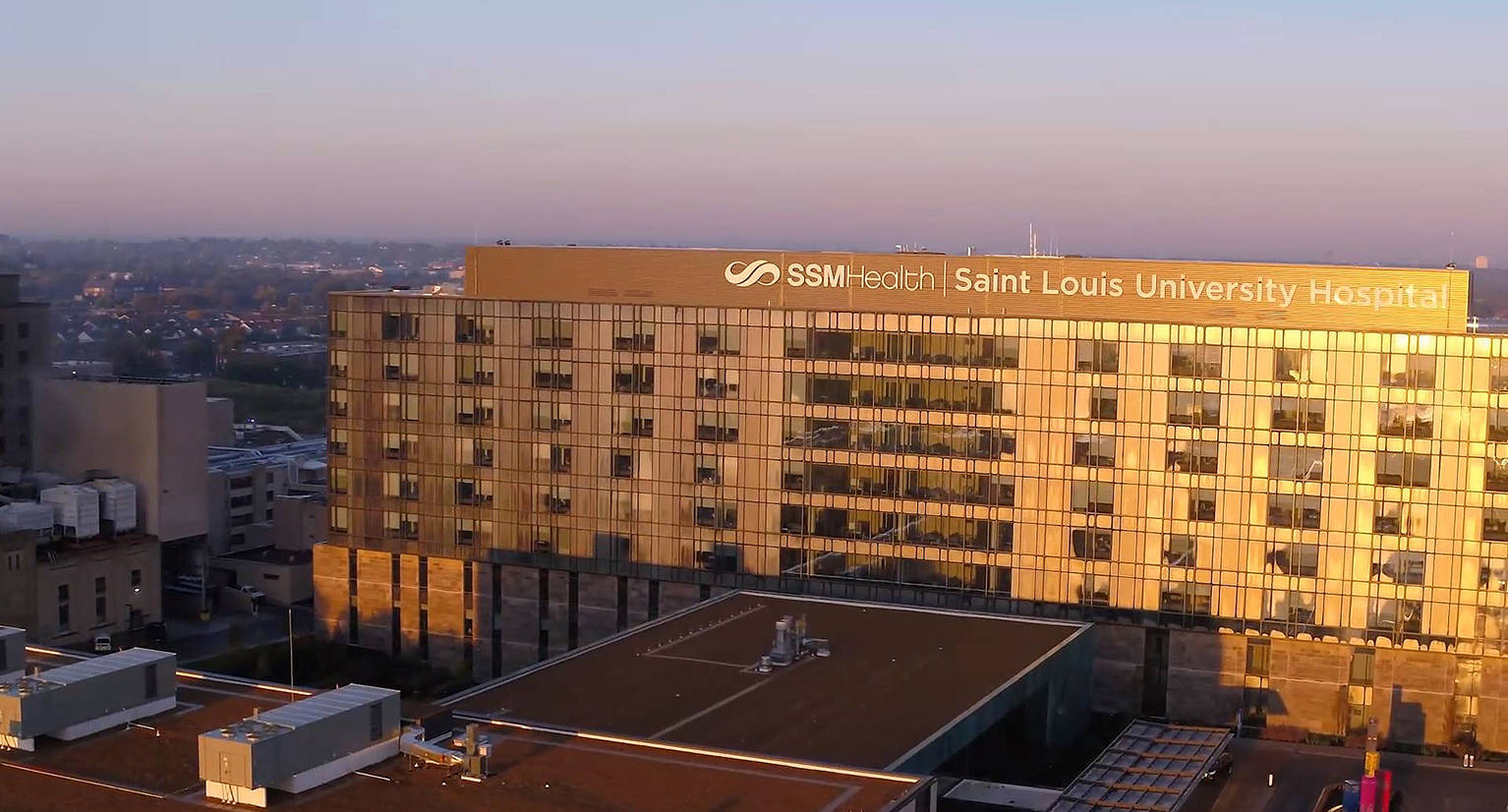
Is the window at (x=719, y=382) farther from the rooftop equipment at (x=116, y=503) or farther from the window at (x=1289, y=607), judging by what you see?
the rooftop equipment at (x=116, y=503)

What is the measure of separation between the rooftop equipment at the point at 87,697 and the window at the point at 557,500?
29586 mm

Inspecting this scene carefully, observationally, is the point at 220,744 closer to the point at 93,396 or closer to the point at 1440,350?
the point at 1440,350

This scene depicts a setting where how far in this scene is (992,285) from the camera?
68.3 m

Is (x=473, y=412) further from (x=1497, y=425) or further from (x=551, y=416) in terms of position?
(x=1497, y=425)

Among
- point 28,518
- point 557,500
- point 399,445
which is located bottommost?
point 28,518

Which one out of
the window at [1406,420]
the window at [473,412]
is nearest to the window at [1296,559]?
the window at [1406,420]

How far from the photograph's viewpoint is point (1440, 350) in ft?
203

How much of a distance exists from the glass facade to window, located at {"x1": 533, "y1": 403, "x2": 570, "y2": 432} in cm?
12

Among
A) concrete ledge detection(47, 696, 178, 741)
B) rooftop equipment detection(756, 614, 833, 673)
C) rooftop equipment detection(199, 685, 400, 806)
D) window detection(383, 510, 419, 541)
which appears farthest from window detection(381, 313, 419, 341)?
rooftop equipment detection(199, 685, 400, 806)

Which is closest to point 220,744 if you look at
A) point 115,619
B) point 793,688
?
point 793,688

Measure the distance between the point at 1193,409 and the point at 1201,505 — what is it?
3.84 meters

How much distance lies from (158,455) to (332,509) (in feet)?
68.7

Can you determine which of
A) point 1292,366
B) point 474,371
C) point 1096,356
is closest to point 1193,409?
point 1292,366

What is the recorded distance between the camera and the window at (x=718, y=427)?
72875mm
